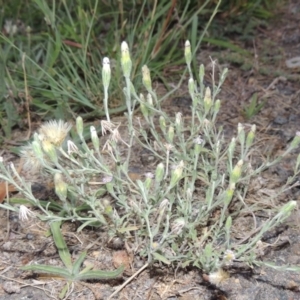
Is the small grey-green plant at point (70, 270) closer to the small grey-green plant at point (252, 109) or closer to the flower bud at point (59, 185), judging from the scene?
the flower bud at point (59, 185)

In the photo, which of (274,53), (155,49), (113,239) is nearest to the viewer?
(113,239)

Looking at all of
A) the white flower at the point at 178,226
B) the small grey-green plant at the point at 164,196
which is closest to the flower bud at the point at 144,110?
the small grey-green plant at the point at 164,196

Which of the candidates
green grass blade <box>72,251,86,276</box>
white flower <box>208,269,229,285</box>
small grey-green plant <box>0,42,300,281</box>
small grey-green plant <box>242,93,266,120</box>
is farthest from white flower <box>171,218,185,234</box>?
small grey-green plant <box>242,93,266,120</box>

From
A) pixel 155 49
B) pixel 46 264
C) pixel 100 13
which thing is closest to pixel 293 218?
pixel 46 264

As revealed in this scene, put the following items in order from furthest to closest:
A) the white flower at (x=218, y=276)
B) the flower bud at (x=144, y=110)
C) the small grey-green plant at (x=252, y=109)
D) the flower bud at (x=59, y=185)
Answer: the small grey-green plant at (x=252, y=109), the flower bud at (x=144, y=110), the white flower at (x=218, y=276), the flower bud at (x=59, y=185)

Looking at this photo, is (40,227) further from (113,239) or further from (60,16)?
(60,16)

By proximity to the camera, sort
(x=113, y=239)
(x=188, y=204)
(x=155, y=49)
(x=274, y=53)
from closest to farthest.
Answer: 1. (x=188, y=204)
2. (x=113, y=239)
3. (x=155, y=49)
4. (x=274, y=53)

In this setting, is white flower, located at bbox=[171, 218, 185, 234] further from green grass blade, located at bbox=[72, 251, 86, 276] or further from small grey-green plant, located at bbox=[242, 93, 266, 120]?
small grey-green plant, located at bbox=[242, 93, 266, 120]

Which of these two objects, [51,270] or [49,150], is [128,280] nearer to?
[51,270]
